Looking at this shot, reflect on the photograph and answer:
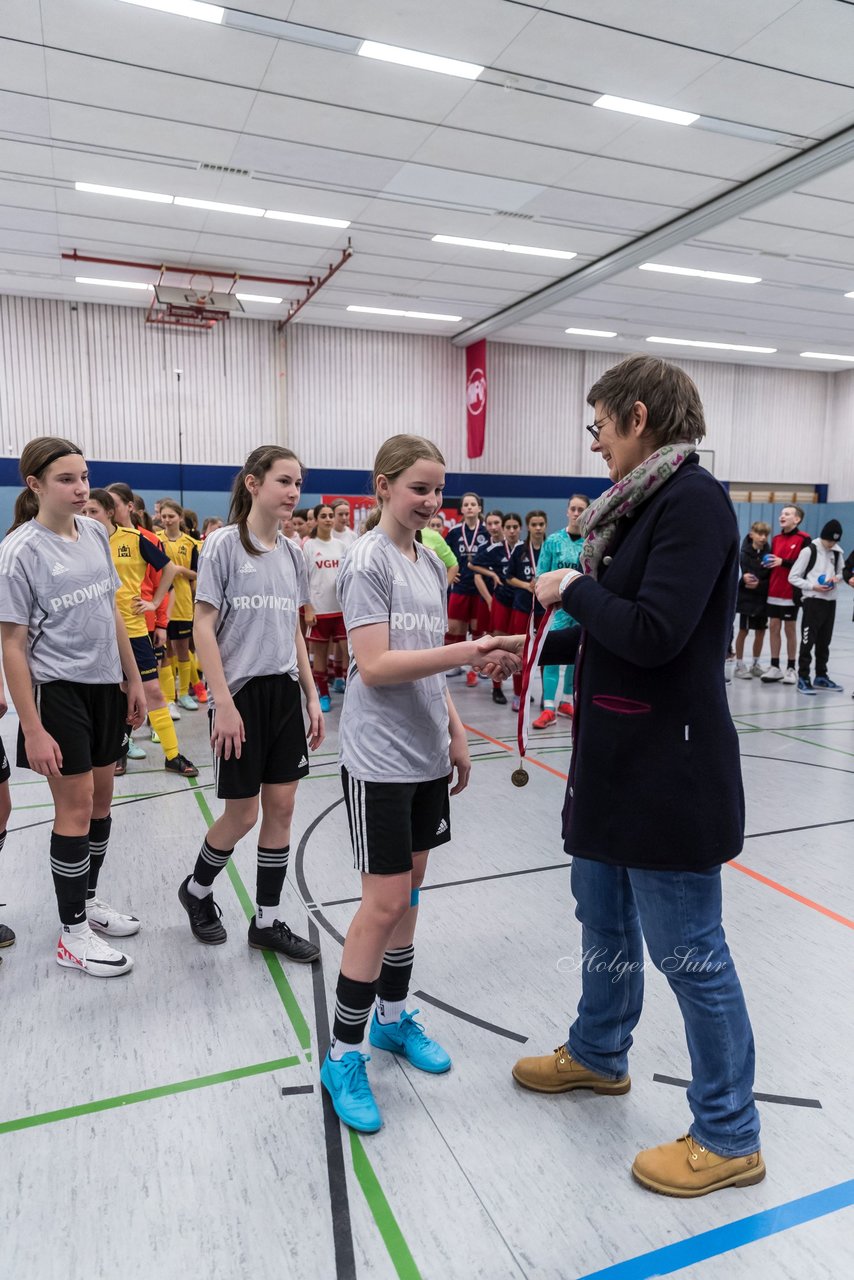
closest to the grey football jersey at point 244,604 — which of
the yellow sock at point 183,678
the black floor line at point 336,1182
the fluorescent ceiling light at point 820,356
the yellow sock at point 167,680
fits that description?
the black floor line at point 336,1182

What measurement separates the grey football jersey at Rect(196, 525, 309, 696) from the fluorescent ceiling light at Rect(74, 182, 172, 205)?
7.54 metres

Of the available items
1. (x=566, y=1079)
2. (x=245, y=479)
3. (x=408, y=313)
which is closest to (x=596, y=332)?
(x=408, y=313)

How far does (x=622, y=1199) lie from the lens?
5.64 feet

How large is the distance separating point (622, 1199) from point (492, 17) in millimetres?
6647

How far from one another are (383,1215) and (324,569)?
5219 mm

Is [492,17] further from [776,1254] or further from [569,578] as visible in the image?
[776,1254]

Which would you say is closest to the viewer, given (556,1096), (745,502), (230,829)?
(556,1096)

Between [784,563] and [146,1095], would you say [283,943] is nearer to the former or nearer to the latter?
[146,1095]

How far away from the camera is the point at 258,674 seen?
8.45 feet

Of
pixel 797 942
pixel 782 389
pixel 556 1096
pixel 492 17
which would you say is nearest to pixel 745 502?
pixel 782 389

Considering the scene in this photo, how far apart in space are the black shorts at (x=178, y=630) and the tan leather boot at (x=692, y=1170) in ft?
19.0

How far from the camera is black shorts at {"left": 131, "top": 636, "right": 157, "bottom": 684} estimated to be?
471cm

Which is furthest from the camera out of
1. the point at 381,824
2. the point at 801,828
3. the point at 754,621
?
the point at 754,621

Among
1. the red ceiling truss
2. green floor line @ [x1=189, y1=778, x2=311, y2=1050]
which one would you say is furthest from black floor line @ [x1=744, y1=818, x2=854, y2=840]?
the red ceiling truss
